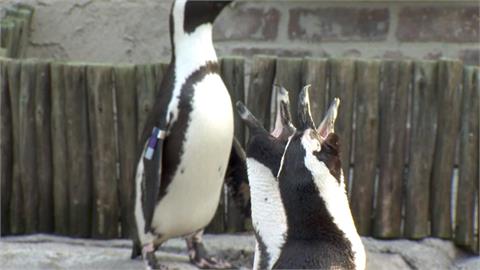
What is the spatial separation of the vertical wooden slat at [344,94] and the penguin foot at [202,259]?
555mm

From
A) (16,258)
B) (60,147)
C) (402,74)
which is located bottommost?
(16,258)

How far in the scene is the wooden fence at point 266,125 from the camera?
3.81m

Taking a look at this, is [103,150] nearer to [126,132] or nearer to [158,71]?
[126,132]

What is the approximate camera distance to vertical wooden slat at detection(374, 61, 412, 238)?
3832 millimetres

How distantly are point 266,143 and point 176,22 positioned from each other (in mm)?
1567

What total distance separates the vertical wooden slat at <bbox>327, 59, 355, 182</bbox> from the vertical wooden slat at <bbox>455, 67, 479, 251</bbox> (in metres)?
→ 0.39

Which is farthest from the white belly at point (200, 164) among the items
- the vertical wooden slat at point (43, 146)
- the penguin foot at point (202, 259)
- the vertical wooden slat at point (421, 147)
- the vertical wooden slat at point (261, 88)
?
the vertical wooden slat at point (421, 147)

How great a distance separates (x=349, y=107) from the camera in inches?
150

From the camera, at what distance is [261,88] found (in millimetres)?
3801

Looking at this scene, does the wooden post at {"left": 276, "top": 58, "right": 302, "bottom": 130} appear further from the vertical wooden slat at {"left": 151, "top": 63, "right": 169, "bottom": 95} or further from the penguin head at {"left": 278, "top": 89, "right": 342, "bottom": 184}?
the penguin head at {"left": 278, "top": 89, "right": 342, "bottom": 184}

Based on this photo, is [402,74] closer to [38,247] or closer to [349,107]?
[349,107]

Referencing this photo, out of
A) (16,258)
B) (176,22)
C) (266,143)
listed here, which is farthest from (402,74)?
(266,143)

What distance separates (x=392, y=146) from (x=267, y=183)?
6.85 feet

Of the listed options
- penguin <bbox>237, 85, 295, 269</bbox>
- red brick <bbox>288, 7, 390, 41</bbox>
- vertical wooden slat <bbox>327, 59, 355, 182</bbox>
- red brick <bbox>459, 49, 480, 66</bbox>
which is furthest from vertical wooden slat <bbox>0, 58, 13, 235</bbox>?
penguin <bbox>237, 85, 295, 269</bbox>
